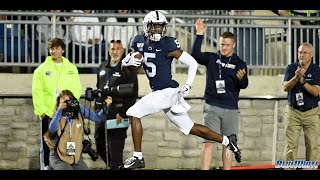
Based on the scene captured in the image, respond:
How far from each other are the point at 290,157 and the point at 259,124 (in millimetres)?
1384

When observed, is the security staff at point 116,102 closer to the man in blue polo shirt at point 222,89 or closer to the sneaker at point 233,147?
the man in blue polo shirt at point 222,89

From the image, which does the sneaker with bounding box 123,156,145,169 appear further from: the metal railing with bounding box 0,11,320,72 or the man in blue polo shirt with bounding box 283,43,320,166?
the metal railing with bounding box 0,11,320,72

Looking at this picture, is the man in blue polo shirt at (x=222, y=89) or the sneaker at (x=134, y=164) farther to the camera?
the man in blue polo shirt at (x=222, y=89)

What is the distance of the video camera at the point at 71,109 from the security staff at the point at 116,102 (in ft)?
1.82

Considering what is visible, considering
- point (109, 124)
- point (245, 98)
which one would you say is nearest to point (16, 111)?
point (109, 124)

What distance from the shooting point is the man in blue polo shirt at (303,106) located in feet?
46.0

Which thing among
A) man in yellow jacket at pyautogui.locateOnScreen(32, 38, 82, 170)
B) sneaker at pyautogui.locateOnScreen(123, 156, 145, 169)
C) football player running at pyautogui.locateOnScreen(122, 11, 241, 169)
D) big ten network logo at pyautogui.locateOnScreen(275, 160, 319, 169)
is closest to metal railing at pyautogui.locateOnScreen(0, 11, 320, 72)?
man in yellow jacket at pyautogui.locateOnScreen(32, 38, 82, 170)

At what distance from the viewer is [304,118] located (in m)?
14.1

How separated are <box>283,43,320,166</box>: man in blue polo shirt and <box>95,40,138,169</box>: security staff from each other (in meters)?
1.85

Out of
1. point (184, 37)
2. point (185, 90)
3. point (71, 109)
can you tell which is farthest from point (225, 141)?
point (184, 37)

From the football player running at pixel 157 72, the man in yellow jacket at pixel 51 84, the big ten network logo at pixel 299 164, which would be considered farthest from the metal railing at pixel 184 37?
the football player running at pixel 157 72

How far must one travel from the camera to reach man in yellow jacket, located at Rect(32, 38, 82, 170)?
13734 mm

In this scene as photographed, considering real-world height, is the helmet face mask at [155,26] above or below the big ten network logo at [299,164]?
above

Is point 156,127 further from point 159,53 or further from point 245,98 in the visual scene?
point 159,53
